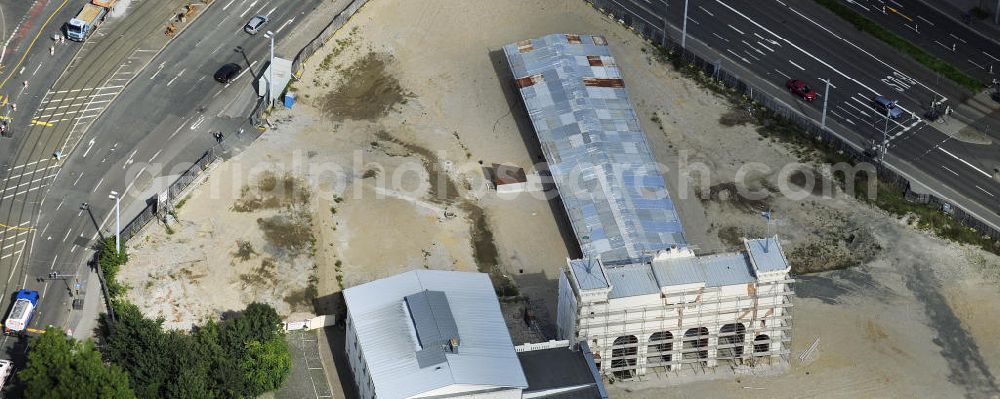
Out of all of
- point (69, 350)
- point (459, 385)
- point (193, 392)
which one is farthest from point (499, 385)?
point (69, 350)

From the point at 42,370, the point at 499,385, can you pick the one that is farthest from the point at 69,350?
the point at 499,385

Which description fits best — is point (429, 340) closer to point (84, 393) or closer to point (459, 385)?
point (459, 385)

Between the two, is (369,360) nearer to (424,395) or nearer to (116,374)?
(424,395)

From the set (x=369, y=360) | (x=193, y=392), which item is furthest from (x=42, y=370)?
(x=369, y=360)

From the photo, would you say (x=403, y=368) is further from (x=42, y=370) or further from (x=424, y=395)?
(x=42, y=370)

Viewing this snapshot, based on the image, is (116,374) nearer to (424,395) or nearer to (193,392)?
(193,392)
